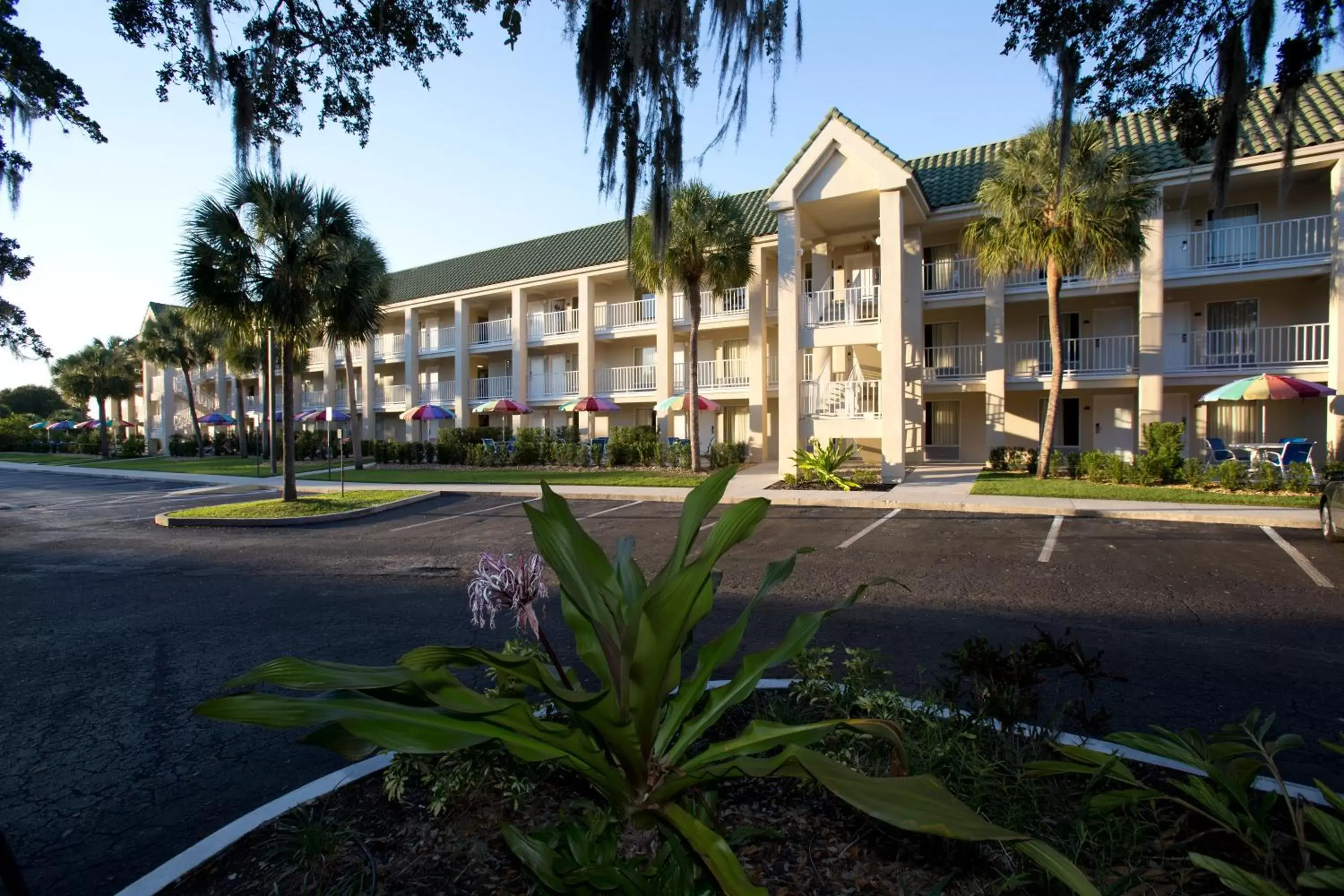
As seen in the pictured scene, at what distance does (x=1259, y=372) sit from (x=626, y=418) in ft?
70.1

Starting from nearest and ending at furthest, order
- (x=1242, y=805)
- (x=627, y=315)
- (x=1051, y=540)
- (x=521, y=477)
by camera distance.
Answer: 1. (x=1242, y=805)
2. (x=1051, y=540)
3. (x=521, y=477)
4. (x=627, y=315)

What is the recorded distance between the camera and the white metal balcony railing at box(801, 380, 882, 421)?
61.6 ft

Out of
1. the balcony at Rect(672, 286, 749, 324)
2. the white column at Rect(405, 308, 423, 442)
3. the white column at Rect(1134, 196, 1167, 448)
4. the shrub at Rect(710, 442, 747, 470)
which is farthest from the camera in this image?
the white column at Rect(405, 308, 423, 442)

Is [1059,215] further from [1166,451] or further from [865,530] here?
[865,530]

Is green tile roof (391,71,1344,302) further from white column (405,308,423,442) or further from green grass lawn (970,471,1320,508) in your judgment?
green grass lawn (970,471,1320,508)

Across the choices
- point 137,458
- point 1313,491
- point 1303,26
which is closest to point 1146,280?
point 1313,491

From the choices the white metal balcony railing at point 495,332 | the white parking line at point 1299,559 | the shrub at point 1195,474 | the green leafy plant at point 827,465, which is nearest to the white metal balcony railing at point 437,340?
the white metal balcony railing at point 495,332

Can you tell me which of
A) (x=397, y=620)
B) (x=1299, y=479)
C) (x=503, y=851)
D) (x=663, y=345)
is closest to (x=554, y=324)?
(x=663, y=345)

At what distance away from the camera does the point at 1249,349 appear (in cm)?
1884

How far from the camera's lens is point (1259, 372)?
58.1ft

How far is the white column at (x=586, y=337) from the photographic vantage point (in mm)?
28031

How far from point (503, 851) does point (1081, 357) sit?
21956 millimetres

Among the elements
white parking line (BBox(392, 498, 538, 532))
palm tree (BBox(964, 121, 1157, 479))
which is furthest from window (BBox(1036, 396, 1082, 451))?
white parking line (BBox(392, 498, 538, 532))

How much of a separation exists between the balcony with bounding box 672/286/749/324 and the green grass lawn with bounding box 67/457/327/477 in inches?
A: 684
